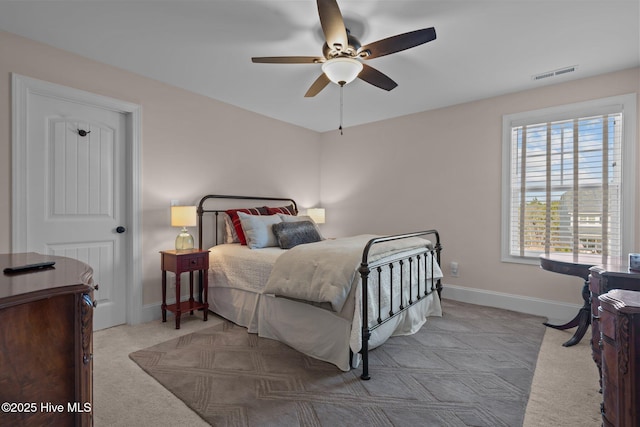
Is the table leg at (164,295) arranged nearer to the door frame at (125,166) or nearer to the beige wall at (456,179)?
the door frame at (125,166)

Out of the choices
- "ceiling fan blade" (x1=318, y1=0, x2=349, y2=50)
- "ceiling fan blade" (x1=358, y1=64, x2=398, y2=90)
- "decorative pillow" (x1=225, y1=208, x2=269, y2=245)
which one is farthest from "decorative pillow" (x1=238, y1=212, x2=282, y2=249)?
"ceiling fan blade" (x1=318, y1=0, x2=349, y2=50)

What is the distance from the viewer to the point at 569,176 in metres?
Result: 3.29

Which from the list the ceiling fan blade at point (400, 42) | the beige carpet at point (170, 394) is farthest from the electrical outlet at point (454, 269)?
the ceiling fan blade at point (400, 42)

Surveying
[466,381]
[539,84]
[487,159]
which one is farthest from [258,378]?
[539,84]

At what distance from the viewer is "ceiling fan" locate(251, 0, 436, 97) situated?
1.88 metres

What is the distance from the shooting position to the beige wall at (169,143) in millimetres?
2488

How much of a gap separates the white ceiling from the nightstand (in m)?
1.81

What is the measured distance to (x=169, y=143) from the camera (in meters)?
3.42

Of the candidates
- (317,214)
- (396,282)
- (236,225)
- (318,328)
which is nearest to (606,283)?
(396,282)

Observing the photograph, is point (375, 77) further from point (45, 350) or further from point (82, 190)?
point (82, 190)

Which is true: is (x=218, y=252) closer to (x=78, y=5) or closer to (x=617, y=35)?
(x=78, y=5)

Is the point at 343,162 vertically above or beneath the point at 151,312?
above

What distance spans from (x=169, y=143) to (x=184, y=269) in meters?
1.40

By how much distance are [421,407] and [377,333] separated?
2.07 feet
